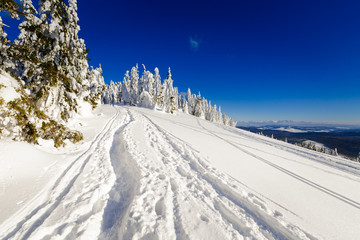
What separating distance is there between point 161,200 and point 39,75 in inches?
362

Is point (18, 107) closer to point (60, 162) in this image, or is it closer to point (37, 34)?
point (60, 162)

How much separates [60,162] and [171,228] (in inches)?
194

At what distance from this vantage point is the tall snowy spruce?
17.1ft

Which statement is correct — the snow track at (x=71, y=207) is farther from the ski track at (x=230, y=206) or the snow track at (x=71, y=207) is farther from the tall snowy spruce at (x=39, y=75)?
the tall snowy spruce at (x=39, y=75)

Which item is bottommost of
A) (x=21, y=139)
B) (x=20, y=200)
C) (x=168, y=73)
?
(x=20, y=200)

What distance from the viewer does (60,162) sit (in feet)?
16.6

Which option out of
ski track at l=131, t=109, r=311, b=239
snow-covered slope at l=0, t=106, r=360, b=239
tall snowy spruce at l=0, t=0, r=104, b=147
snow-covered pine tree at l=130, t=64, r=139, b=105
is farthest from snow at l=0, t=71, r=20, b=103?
snow-covered pine tree at l=130, t=64, r=139, b=105

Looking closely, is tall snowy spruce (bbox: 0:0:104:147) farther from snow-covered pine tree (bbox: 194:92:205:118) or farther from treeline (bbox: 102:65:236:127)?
snow-covered pine tree (bbox: 194:92:205:118)

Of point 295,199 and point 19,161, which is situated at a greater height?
point 19,161

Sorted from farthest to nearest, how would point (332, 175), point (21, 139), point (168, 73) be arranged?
1. point (168, 73)
2. point (332, 175)
3. point (21, 139)

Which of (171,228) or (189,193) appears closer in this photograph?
(171,228)

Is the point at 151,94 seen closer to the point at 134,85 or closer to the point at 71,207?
the point at 134,85

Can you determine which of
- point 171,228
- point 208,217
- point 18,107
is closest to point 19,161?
point 18,107

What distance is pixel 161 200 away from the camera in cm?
352
